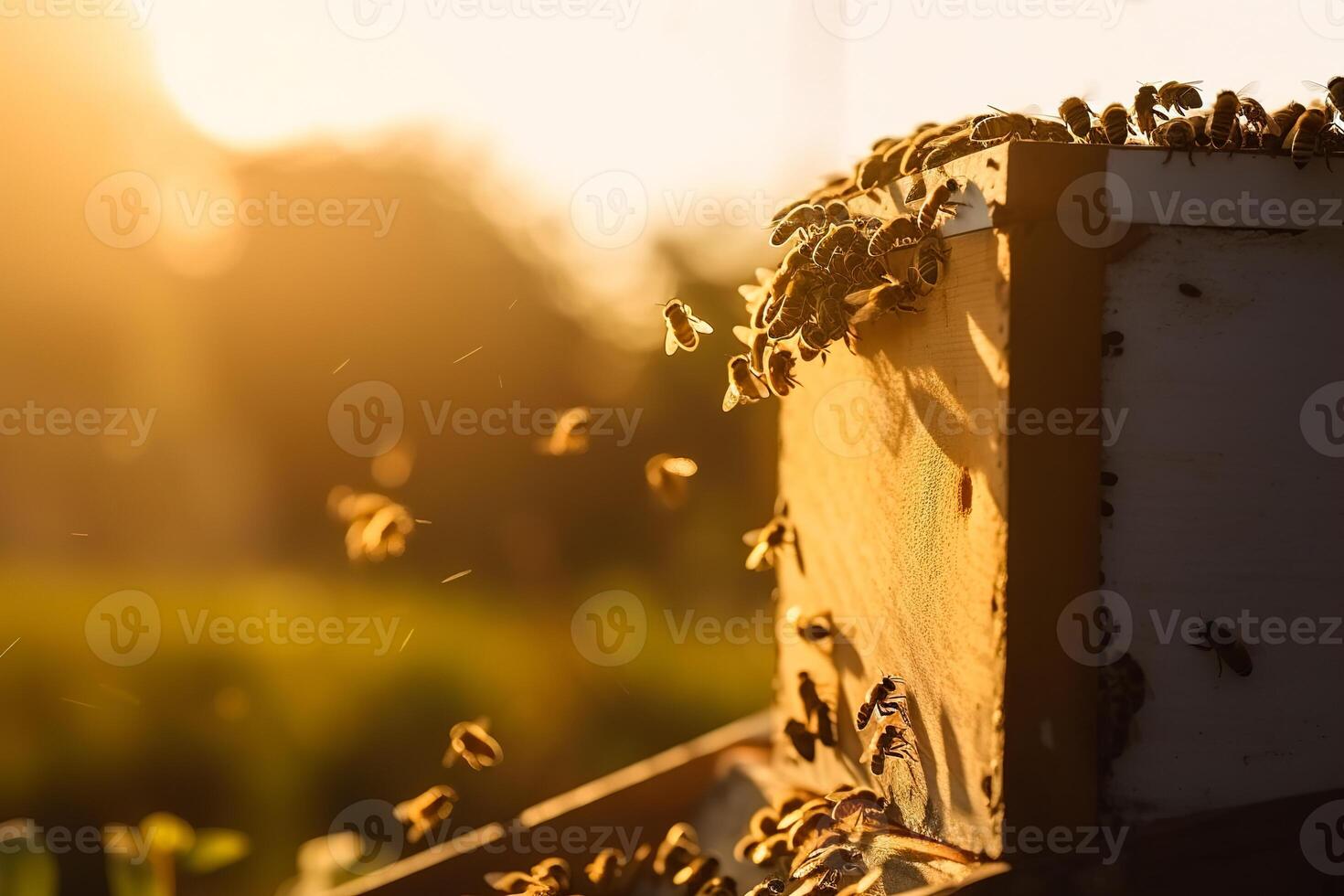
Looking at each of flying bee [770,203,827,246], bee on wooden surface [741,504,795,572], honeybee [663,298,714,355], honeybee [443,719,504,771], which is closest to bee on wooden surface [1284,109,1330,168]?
flying bee [770,203,827,246]

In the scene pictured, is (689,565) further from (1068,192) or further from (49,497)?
(1068,192)

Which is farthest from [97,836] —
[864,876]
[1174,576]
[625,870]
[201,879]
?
[1174,576]

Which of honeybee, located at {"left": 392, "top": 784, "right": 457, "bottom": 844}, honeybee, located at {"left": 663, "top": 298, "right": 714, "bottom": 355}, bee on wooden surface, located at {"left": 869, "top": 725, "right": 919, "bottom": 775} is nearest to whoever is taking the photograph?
bee on wooden surface, located at {"left": 869, "top": 725, "right": 919, "bottom": 775}

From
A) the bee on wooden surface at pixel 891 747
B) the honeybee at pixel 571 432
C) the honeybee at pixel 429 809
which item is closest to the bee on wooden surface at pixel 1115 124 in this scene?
the bee on wooden surface at pixel 891 747

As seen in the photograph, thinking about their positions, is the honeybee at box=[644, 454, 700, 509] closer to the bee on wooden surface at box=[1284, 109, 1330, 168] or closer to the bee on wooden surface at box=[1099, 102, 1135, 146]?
the bee on wooden surface at box=[1099, 102, 1135, 146]

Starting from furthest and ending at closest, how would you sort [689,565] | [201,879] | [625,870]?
[689,565] < [201,879] < [625,870]

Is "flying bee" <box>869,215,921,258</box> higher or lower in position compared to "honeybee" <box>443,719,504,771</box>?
higher

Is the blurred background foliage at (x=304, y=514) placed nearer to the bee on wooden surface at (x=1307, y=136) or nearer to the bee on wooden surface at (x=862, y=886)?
the bee on wooden surface at (x=862, y=886)
